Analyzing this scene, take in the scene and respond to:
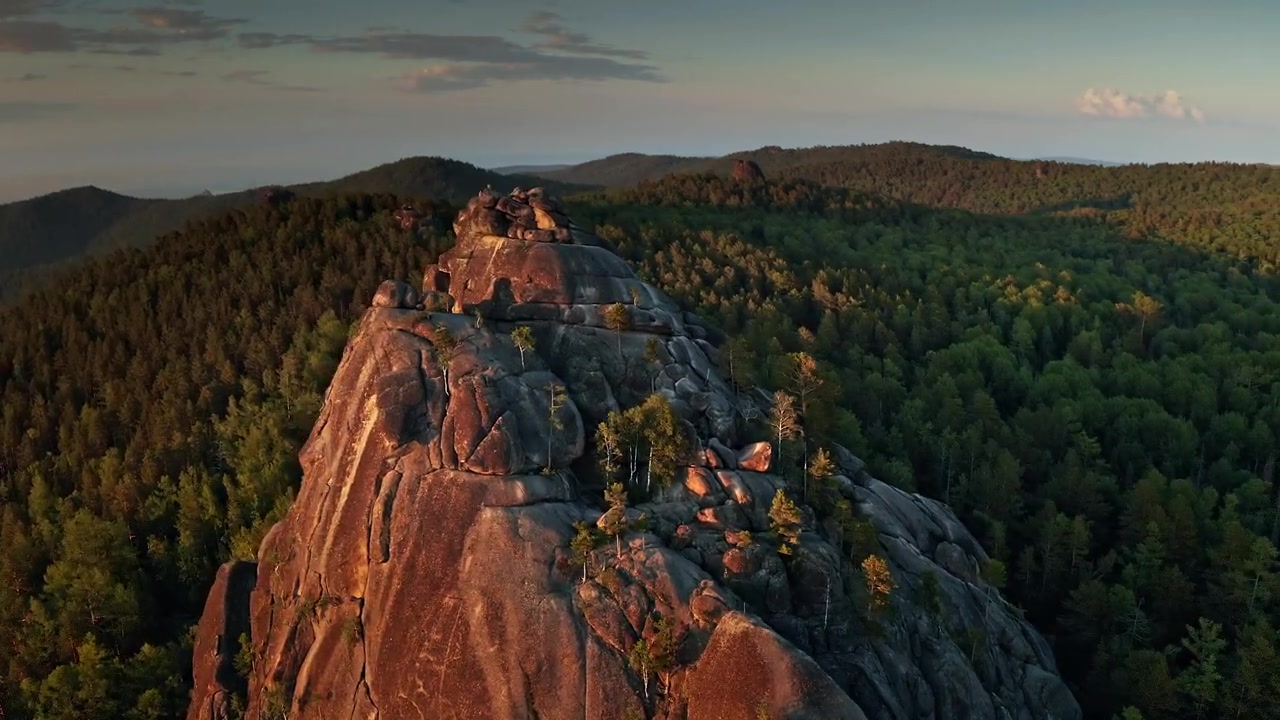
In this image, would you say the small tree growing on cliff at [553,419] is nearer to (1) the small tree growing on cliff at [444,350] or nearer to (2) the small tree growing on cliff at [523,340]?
(2) the small tree growing on cliff at [523,340]

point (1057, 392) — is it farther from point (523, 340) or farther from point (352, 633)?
point (352, 633)

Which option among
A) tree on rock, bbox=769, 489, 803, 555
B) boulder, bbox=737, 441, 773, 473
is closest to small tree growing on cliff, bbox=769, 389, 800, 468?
boulder, bbox=737, 441, 773, 473

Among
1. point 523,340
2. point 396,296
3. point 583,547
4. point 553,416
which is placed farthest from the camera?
point 396,296

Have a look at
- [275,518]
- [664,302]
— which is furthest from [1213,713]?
[275,518]

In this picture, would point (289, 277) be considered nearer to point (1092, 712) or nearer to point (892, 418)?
point (892, 418)

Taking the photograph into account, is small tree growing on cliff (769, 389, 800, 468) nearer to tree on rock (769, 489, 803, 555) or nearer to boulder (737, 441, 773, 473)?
boulder (737, 441, 773, 473)

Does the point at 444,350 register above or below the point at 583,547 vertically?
above

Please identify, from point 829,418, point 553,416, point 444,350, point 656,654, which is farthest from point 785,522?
point 444,350

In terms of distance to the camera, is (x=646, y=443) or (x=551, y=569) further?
(x=646, y=443)
